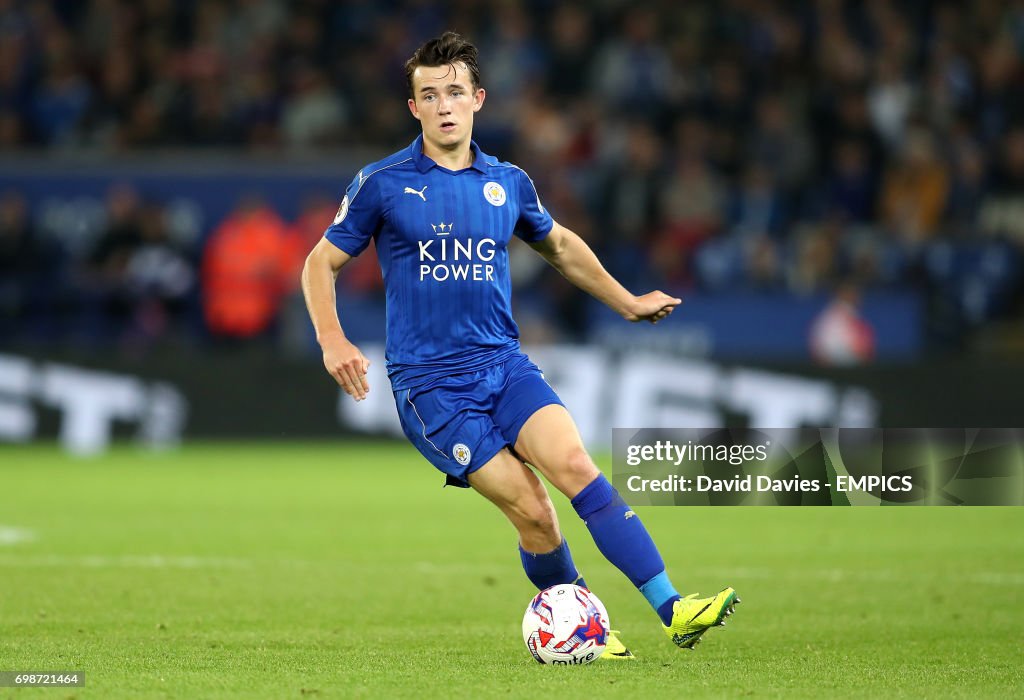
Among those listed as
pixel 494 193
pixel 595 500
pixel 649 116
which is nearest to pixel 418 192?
pixel 494 193

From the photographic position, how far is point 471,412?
597cm

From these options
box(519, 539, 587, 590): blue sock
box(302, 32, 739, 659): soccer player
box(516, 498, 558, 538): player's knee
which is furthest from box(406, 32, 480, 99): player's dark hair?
box(519, 539, 587, 590): blue sock

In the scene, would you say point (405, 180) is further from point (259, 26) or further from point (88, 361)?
point (259, 26)

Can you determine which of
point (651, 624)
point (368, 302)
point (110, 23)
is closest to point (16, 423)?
point (368, 302)

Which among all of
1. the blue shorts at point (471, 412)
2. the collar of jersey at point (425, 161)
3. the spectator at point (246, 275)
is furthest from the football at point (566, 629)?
the spectator at point (246, 275)

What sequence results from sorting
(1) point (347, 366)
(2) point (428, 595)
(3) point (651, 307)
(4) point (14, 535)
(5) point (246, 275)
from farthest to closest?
(5) point (246, 275) < (4) point (14, 535) < (2) point (428, 595) < (3) point (651, 307) < (1) point (347, 366)

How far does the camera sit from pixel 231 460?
15758 millimetres

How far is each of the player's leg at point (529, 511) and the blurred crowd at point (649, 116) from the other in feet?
37.5

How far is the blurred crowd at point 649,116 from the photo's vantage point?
17.8m

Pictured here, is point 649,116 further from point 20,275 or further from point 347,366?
point 347,366

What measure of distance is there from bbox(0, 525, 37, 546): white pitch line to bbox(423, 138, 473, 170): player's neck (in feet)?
16.0

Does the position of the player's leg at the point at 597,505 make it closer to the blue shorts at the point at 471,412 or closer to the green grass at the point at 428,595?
the blue shorts at the point at 471,412

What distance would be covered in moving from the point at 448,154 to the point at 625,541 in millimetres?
1597

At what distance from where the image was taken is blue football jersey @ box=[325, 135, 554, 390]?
6.02 metres
